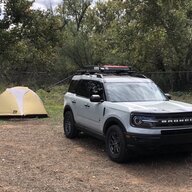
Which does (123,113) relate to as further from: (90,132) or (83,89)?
(83,89)

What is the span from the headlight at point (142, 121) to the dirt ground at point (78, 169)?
84 cm

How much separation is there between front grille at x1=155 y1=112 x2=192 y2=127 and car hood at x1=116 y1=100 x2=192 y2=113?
95 millimetres

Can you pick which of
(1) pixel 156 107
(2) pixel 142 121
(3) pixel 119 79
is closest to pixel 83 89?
(3) pixel 119 79

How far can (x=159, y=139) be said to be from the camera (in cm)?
806

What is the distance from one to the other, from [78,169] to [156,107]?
1.92m

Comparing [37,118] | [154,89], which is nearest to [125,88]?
[154,89]

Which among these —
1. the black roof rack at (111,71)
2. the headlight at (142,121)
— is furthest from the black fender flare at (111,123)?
the black roof rack at (111,71)

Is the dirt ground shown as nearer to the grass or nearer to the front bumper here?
the front bumper

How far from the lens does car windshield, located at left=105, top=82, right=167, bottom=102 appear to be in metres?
9.48

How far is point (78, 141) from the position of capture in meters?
11.1

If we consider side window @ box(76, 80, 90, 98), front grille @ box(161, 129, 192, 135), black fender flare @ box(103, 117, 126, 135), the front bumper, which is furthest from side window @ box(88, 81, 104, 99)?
front grille @ box(161, 129, 192, 135)

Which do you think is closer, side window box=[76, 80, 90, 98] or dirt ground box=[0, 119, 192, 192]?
dirt ground box=[0, 119, 192, 192]

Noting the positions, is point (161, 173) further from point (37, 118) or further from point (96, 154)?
point (37, 118)

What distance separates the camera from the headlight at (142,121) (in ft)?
26.7
